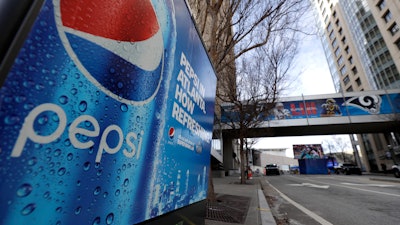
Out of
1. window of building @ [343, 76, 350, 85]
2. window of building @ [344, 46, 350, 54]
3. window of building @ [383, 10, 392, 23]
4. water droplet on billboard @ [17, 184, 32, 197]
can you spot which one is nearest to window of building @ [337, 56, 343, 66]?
window of building @ [344, 46, 350, 54]

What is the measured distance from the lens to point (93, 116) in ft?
2.46

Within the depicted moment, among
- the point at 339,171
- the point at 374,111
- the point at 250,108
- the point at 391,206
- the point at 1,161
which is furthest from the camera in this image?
the point at 339,171

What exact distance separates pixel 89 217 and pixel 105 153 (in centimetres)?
25

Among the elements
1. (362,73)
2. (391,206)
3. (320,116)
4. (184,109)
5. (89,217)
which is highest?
(362,73)

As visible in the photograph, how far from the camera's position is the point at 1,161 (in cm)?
48

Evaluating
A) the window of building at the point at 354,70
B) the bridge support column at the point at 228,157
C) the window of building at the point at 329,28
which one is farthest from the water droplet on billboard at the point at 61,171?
the window of building at the point at 329,28

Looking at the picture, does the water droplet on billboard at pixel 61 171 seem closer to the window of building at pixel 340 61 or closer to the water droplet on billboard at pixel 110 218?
the water droplet on billboard at pixel 110 218

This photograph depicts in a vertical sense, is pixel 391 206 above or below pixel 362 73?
below

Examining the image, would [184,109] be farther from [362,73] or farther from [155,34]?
[362,73]

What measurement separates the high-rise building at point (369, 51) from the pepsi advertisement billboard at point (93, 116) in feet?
118

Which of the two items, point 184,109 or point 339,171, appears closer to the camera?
point 184,109

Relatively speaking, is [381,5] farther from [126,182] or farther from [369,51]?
[126,182]

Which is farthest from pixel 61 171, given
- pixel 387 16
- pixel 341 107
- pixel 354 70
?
pixel 354 70

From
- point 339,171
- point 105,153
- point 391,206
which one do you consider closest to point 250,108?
point 391,206
